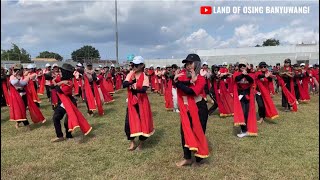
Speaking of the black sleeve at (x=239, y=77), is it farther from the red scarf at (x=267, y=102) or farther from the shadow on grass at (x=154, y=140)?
the shadow on grass at (x=154, y=140)

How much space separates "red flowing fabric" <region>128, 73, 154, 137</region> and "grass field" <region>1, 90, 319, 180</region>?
419mm

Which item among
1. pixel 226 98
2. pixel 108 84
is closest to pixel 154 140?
pixel 226 98

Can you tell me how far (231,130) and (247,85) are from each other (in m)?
1.38

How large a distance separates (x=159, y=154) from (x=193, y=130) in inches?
49.7

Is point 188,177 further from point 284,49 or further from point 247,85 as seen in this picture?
point 284,49

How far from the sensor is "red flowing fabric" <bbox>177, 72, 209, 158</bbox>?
5.43 m

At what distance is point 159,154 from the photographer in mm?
6453

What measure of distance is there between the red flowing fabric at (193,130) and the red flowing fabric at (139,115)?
129cm

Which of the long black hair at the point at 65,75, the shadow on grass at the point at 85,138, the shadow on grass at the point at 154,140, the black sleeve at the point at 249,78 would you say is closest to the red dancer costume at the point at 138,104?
the shadow on grass at the point at 154,140

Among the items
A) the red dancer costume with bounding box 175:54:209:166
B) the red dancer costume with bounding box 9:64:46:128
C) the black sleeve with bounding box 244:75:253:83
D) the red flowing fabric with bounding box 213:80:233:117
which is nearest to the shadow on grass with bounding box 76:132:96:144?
the red dancer costume with bounding box 9:64:46:128

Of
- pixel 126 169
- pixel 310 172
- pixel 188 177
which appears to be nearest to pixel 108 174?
pixel 126 169

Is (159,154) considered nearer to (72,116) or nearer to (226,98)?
(72,116)

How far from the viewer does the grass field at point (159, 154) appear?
5.41 metres

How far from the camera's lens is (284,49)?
4909 cm
